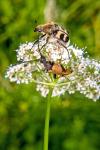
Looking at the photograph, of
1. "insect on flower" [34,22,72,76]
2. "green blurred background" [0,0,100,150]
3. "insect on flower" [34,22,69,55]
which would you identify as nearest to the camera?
"insect on flower" [34,22,72,76]

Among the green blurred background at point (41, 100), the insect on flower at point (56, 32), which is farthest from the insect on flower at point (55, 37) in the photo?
the green blurred background at point (41, 100)

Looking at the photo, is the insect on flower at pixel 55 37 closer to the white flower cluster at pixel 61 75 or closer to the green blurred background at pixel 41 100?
the white flower cluster at pixel 61 75

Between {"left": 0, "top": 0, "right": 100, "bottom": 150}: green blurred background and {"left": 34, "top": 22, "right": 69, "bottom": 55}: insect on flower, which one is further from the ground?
{"left": 0, "top": 0, "right": 100, "bottom": 150}: green blurred background

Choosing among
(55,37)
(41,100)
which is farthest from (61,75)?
(41,100)

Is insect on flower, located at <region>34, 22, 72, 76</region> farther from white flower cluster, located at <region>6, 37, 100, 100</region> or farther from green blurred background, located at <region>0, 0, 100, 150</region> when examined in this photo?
green blurred background, located at <region>0, 0, 100, 150</region>

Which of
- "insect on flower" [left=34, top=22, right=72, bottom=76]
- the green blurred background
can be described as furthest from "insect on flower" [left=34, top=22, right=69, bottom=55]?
the green blurred background

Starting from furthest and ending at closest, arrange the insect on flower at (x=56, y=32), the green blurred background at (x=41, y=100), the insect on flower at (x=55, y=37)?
the green blurred background at (x=41, y=100)
the insect on flower at (x=56, y=32)
the insect on flower at (x=55, y=37)
